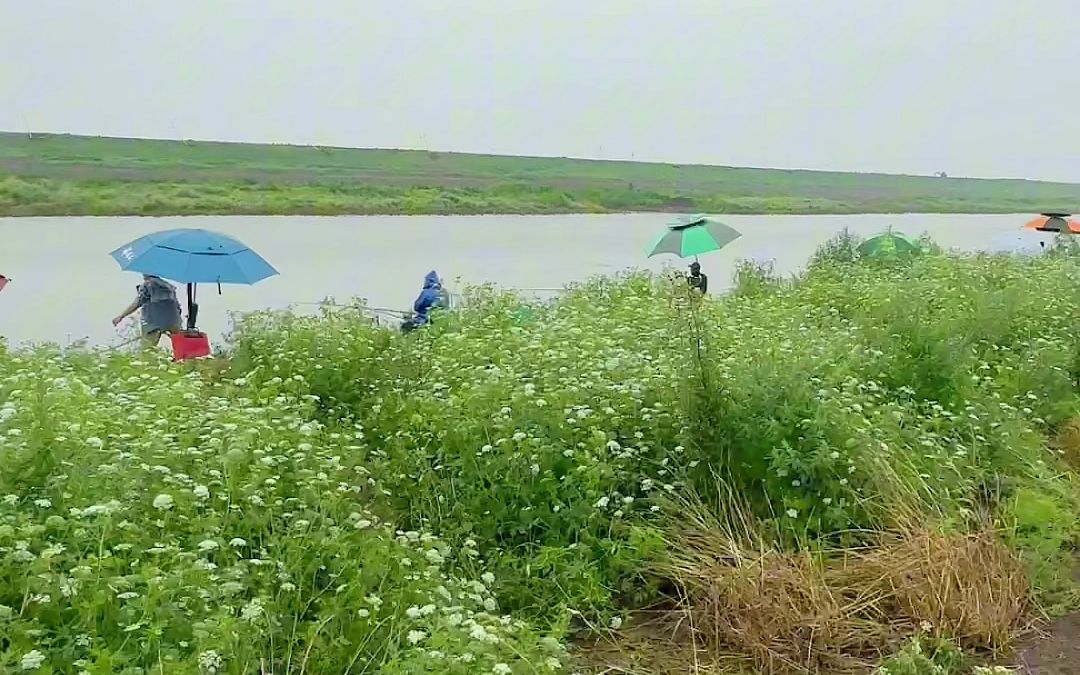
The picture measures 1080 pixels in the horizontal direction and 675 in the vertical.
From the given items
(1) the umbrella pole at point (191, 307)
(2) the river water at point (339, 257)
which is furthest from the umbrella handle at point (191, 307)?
(2) the river water at point (339, 257)

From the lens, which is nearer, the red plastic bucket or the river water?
the red plastic bucket

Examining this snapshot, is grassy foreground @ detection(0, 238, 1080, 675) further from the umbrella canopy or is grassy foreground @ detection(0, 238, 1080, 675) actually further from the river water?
the river water

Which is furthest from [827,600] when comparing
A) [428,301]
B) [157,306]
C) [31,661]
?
[157,306]

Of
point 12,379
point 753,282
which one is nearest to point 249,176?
point 753,282

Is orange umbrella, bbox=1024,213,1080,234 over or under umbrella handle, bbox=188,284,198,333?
over

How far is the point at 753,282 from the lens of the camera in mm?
12156

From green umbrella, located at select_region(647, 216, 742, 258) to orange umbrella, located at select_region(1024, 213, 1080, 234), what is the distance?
25.3ft

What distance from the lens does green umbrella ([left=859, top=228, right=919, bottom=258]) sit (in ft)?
45.8

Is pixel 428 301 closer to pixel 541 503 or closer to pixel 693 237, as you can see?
pixel 693 237

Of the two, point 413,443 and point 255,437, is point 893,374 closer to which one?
point 413,443

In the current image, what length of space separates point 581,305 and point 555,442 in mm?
A: 4360

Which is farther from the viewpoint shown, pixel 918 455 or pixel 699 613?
pixel 918 455

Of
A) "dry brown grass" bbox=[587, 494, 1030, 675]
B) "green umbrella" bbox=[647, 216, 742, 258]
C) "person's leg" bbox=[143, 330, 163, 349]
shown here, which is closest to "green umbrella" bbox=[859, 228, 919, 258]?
"green umbrella" bbox=[647, 216, 742, 258]

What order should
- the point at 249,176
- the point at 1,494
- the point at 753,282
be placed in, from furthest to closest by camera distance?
the point at 249,176 < the point at 753,282 < the point at 1,494
